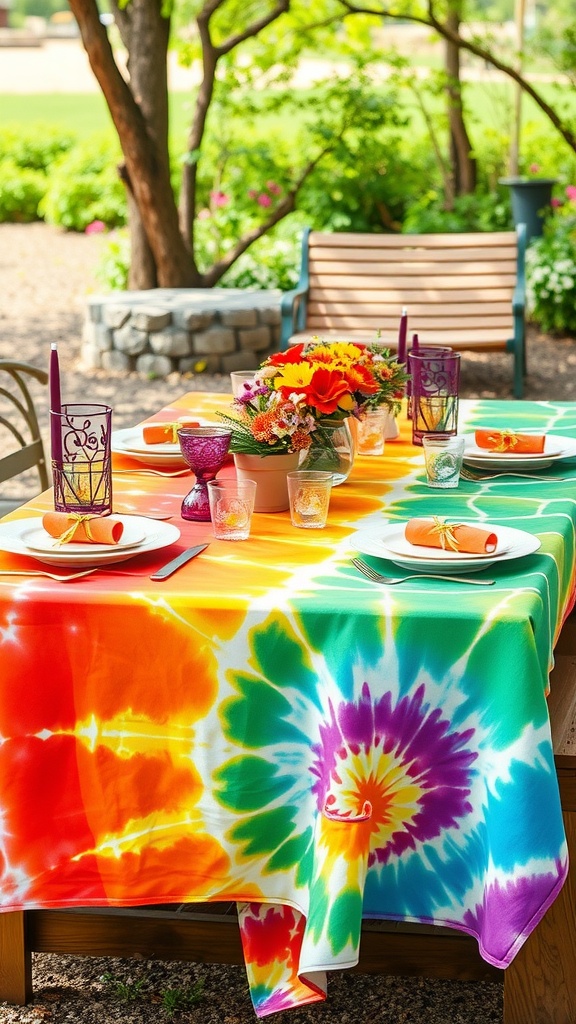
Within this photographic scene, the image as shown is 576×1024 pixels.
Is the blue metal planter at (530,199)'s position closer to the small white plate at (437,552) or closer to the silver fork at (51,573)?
the small white plate at (437,552)

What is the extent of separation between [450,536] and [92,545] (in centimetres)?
56

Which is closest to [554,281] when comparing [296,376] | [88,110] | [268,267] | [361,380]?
[268,267]

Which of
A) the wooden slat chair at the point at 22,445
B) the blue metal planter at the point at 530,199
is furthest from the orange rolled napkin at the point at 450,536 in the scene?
the blue metal planter at the point at 530,199

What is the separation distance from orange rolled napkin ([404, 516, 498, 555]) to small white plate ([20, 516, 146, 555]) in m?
0.44

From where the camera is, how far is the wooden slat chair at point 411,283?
22.1 feet

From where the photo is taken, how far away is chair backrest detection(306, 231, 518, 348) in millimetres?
6773

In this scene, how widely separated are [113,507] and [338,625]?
2.38 ft

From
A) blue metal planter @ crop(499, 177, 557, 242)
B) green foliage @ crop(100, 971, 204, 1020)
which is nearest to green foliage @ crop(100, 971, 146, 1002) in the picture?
green foliage @ crop(100, 971, 204, 1020)

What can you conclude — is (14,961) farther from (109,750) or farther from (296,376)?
(296,376)

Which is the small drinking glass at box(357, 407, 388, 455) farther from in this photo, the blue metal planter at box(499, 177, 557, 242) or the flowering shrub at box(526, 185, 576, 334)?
the blue metal planter at box(499, 177, 557, 242)

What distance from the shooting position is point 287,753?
182 cm

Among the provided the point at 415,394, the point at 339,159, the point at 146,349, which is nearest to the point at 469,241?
the point at 146,349

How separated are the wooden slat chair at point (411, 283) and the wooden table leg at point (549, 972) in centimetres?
491

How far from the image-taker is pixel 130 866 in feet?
6.16
